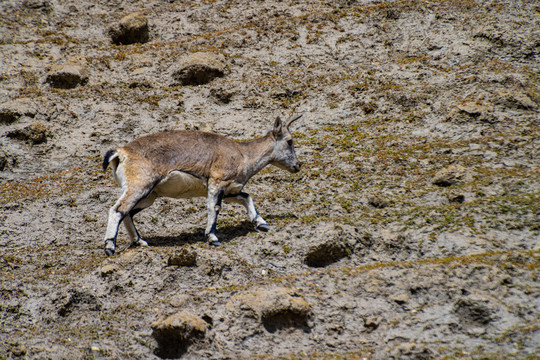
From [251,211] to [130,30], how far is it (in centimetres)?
1189

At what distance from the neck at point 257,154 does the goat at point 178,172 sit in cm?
2

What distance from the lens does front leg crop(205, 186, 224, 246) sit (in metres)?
10.4

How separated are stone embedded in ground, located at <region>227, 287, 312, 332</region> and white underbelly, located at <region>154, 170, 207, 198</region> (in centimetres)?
344

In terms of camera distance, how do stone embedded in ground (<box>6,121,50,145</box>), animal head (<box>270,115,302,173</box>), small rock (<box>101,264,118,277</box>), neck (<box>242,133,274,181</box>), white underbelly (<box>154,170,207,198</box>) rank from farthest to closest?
1. stone embedded in ground (<box>6,121,50,145</box>)
2. animal head (<box>270,115,302,173</box>)
3. neck (<box>242,133,274,181</box>)
4. white underbelly (<box>154,170,207,198</box>)
5. small rock (<box>101,264,118,277</box>)

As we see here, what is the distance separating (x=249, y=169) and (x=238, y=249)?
88.3 inches

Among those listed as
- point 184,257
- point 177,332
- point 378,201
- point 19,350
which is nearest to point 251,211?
point 184,257

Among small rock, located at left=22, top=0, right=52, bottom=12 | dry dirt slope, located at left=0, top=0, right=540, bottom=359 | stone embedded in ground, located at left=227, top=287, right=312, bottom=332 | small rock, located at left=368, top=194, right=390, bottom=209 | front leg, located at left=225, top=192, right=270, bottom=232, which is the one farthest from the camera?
small rock, located at left=22, top=0, right=52, bottom=12

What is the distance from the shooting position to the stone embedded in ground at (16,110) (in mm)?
15812

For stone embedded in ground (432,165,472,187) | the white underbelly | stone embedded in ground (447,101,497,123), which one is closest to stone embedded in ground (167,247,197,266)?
the white underbelly

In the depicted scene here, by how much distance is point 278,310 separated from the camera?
25.3ft

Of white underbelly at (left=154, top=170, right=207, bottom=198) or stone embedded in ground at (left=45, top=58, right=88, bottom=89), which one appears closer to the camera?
white underbelly at (left=154, top=170, right=207, bottom=198)

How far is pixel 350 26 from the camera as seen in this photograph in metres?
19.4

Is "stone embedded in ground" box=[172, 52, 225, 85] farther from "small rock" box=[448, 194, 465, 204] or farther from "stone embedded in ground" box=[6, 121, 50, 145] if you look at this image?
"small rock" box=[448, 194, 465, 204]

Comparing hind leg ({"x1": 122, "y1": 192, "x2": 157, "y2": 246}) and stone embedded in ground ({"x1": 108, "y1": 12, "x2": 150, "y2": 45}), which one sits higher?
stone embedded in ground ({"x1": 108, "y1": 12, "x2": 150, "y2": 45})
